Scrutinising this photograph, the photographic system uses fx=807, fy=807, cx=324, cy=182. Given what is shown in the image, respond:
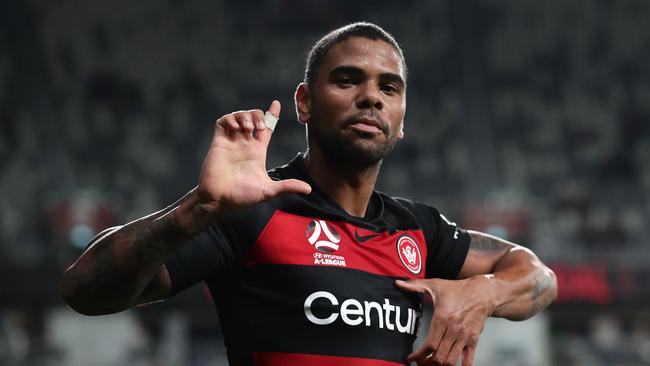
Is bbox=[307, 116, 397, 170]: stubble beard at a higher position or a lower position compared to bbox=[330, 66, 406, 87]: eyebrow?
lower

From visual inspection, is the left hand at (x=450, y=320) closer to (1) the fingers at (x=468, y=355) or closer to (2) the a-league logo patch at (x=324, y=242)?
Result: (1) the fingers at (x=468, y=355)

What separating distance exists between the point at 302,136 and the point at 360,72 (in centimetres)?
1893

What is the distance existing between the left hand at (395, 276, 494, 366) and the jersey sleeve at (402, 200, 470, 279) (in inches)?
12.2

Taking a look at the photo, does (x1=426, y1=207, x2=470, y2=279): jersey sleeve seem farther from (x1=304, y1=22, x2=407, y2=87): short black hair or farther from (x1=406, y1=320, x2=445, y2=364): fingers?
(x1=304, y1=22, x2=407, y2=87): short black hair

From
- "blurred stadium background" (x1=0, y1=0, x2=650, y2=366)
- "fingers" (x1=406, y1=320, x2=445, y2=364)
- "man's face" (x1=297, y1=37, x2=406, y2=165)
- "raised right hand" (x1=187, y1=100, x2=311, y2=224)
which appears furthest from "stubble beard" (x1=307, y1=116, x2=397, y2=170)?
"blurred stadium background" (x1=0, y1=0, x2=650, y2=366)

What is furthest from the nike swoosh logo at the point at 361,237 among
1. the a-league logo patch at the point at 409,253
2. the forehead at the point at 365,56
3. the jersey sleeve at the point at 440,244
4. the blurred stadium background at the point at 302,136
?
the blurred stadium background at the point at 302,136

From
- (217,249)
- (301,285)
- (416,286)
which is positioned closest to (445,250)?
(416,286)

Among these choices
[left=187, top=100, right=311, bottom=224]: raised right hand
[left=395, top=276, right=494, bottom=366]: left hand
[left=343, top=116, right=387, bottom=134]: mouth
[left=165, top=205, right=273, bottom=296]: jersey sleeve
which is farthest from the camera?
[left=343, top=116, right=387, bottom=134]: mouth

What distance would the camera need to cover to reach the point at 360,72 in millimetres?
2746

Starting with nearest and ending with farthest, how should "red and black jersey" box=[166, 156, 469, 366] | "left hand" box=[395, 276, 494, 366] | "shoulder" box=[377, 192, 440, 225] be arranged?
"red and black jersey" box=[166, 156, 469, 366], "left hand" box=[395, 276, 494, 366], "shoulder" box=[377, 192, 440, 225]

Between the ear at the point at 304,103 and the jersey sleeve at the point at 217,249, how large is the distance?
45 cm

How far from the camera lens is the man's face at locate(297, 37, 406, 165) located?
269 centimetres

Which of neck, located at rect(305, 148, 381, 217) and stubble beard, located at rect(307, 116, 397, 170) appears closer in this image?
stubble beard, located at rect(307, 116, 397, 170)

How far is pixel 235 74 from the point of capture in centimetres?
2267
